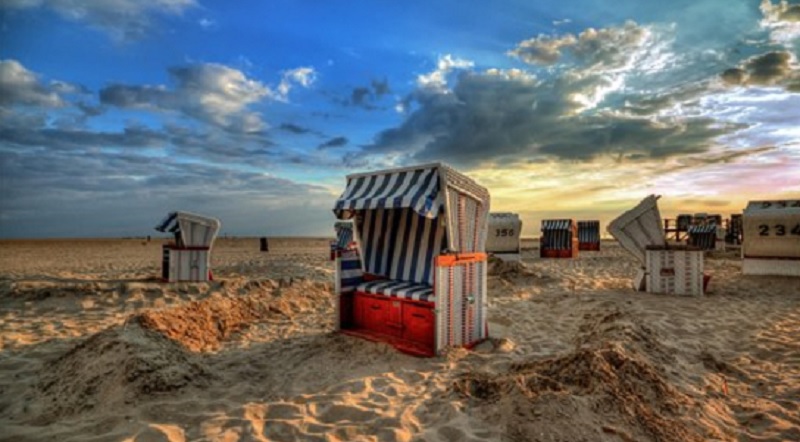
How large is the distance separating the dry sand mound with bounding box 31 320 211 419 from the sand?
2cm

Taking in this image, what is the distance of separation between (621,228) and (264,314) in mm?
9630

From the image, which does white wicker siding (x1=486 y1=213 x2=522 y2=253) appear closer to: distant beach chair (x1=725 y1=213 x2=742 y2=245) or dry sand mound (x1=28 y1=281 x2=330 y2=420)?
dry sand mound (x1=28 y1=281 x2=330 y2=420)

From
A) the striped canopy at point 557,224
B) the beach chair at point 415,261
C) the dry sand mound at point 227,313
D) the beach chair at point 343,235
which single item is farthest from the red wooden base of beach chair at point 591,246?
the beach chair at point 415,261

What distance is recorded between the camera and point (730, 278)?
46.9ft

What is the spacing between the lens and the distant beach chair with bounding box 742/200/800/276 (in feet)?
45.4

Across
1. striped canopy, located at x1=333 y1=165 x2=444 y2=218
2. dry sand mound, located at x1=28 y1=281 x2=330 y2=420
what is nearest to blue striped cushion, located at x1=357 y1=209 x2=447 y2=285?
striped canopy, located at x1=333 y1=165 x2=444 y2=218

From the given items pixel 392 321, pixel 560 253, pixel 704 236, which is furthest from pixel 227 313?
pixel 704 236

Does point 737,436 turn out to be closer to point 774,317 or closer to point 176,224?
point 774,317

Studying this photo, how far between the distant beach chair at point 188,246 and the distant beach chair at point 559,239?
17157 mm

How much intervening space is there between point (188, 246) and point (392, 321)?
8.85 metres

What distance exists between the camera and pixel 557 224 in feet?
77.6

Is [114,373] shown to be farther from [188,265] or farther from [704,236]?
[704,236]

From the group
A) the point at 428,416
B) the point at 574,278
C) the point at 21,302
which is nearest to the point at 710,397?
the point at 428,416

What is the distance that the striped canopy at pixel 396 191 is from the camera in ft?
19.7
